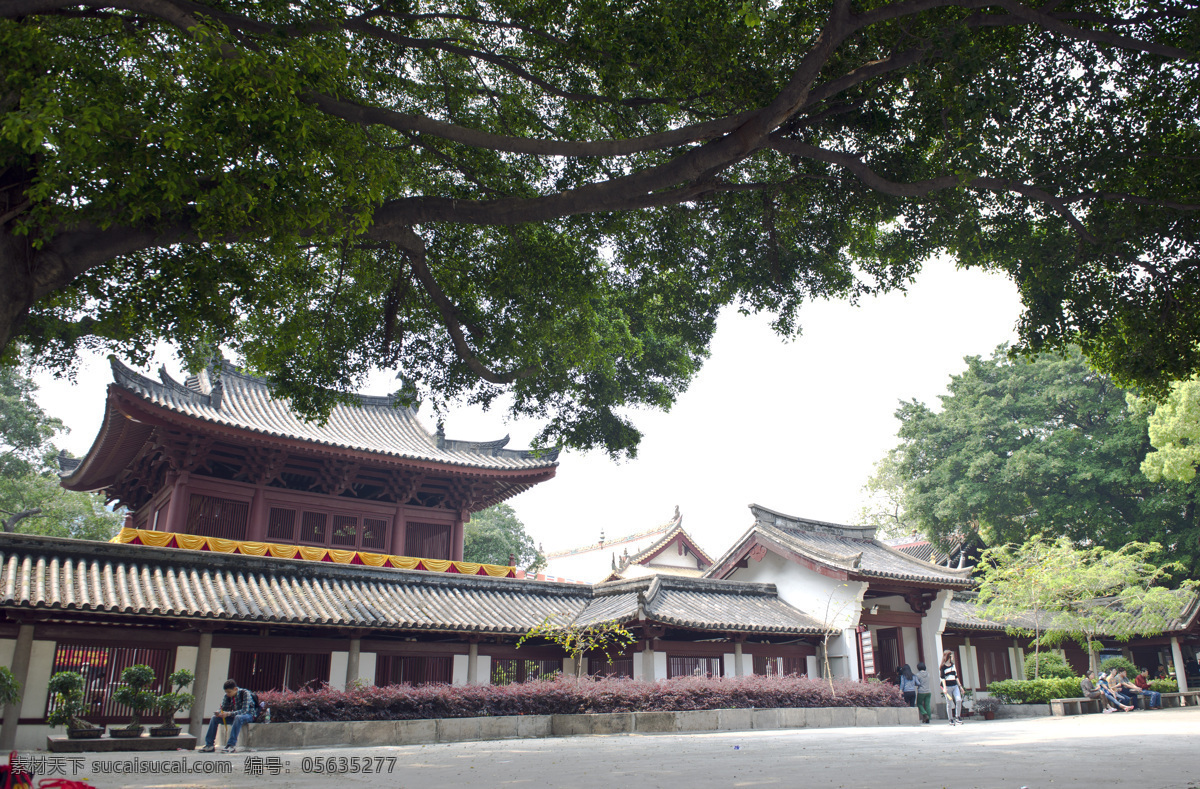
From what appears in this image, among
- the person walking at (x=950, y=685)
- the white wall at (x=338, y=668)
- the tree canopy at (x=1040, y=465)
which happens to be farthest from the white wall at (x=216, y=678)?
the tree canopy at (x=1040, y=465)

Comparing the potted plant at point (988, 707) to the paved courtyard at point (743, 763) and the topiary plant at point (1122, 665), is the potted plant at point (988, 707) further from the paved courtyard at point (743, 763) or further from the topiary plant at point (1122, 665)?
the topiary plant at point (1122, 665)

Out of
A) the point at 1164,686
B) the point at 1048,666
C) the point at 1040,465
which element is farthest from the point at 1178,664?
the point at 1040,465

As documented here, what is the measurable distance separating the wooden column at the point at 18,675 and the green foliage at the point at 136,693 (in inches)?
72.5

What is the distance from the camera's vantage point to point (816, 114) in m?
8.20

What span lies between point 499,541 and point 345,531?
2726 cm

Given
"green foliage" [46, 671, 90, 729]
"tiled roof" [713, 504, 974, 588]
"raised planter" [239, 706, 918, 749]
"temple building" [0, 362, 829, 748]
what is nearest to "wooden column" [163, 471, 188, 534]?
"temple building" [0, 362, 829, 748]

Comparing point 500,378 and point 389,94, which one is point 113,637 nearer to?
point 500,378

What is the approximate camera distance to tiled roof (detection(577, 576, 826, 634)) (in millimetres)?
16625

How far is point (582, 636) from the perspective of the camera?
51.3 feet

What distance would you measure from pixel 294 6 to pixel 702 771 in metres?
7.85

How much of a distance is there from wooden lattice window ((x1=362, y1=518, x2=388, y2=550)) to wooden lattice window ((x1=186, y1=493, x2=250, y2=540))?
2714mm

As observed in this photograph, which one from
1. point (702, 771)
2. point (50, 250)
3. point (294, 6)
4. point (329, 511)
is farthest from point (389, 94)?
point (329, 511)

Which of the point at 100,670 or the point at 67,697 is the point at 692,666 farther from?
the point at 67,697

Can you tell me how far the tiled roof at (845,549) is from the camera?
62.5ft
